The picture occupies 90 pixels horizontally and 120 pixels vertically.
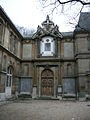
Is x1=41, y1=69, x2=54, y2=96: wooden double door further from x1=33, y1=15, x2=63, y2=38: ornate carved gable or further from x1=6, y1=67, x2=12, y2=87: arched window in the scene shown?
x1=33, y1=15, x2=63, y2=38: ornate carved gable

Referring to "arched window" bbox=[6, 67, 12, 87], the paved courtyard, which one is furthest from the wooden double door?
the paved courtyard

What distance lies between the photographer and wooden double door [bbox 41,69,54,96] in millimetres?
18188

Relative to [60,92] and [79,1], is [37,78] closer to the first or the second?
[60,92]

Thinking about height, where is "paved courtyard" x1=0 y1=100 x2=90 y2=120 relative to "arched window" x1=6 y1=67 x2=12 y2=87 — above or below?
below

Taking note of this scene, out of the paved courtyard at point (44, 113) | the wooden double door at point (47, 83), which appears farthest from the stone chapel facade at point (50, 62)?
the paved courtyard at point (44, 113)

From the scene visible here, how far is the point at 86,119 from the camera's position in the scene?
6.99 meters

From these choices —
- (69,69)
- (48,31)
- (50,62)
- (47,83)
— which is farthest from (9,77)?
(48,31)

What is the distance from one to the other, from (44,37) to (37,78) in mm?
5319

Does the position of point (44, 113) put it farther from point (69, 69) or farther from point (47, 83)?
point (69, 69)

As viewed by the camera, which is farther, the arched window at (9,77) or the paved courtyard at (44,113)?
the arched window at (9,77)

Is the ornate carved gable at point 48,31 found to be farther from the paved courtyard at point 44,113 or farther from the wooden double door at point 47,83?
the paved courtyard at point 44,113

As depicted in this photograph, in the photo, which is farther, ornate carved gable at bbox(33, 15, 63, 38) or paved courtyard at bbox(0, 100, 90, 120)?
ornate carved gable at bbox(33, 15, 63, 38)

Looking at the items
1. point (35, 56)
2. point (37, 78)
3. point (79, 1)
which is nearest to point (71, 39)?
point (35, 56)

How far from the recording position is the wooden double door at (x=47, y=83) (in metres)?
18.2
